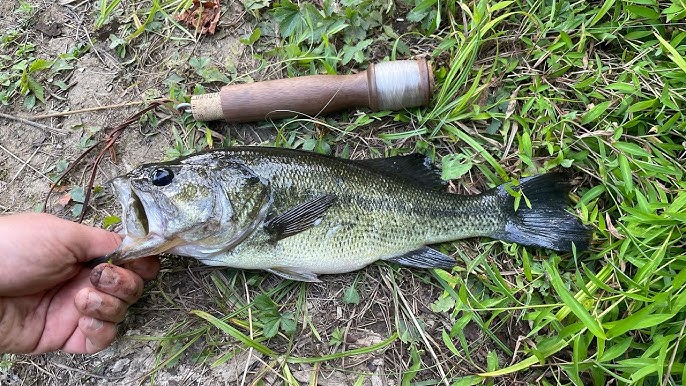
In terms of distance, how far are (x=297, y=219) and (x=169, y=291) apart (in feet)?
3.61

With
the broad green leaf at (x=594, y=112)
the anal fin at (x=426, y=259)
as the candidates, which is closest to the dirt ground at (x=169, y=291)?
the anal fin at (x=426, y=259)

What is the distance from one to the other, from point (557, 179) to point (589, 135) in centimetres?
36

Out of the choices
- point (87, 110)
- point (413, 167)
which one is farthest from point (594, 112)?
point (87, 110)

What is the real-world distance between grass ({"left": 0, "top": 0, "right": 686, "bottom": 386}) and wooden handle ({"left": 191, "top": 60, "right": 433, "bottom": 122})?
6.2 inches

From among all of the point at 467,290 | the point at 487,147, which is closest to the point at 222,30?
the point at 487,147

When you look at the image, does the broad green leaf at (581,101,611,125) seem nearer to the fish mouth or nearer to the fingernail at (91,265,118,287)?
the fish mouth

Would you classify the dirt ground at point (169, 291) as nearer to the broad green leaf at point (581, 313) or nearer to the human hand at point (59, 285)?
the human hand at point (59, 285)

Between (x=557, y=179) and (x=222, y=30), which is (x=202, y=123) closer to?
(x=222, y=30)

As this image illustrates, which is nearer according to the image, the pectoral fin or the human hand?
the human hand

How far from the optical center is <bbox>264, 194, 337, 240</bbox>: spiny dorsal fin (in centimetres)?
286

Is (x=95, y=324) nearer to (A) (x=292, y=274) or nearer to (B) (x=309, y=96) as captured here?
(A) (x=292, y=274)

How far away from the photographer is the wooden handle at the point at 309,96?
316 centimetres

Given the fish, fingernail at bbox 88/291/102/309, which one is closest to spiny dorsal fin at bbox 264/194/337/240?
the fish

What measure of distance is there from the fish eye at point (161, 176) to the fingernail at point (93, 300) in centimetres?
76
